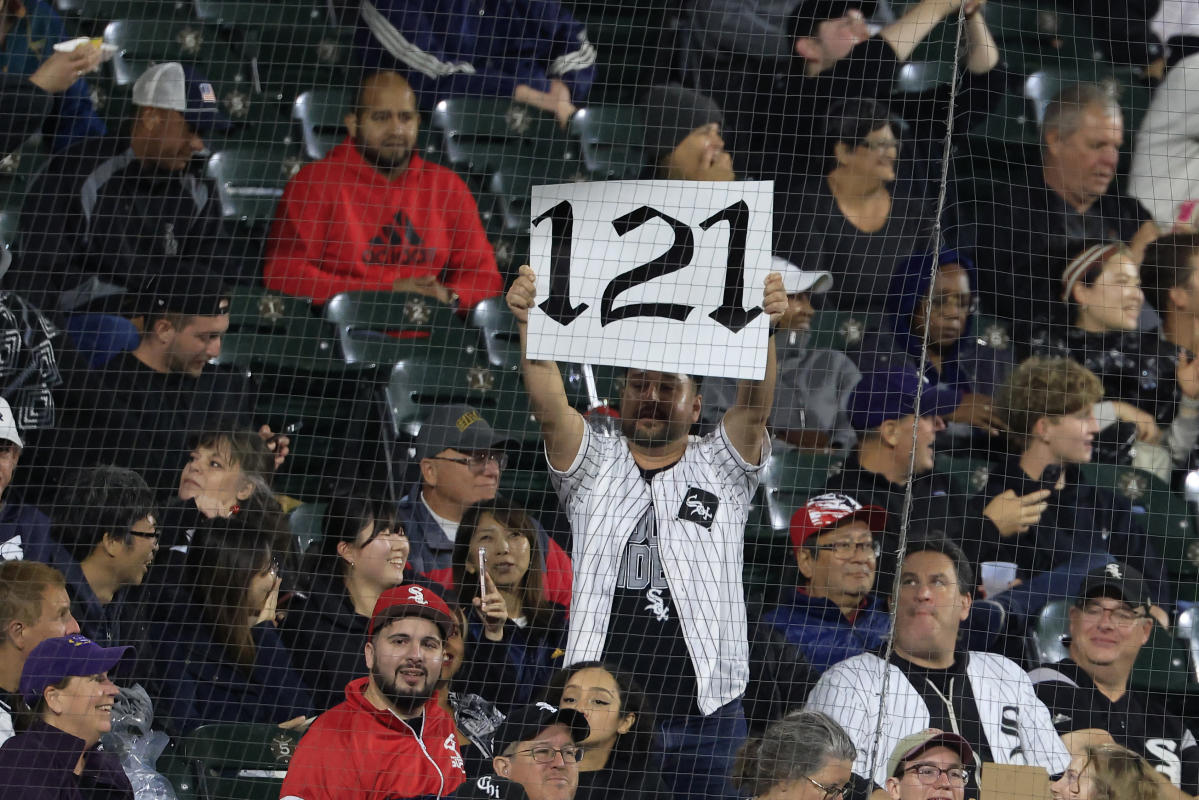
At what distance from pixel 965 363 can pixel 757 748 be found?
63.8 inches

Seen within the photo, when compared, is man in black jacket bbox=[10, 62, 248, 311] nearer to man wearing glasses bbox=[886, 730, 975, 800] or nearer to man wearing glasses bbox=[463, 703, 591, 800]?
man wearing glasses bbox=[463, 703, 591, 800]

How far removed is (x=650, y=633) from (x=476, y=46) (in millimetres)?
2497

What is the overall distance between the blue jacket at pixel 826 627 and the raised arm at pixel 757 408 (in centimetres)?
51

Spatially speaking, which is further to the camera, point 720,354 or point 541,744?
point 720,354

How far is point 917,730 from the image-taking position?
4.56 meters

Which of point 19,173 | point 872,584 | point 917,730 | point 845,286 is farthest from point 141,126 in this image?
point 917,730

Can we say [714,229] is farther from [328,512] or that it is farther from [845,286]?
[328,512]

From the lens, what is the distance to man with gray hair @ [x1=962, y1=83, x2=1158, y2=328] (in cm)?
534

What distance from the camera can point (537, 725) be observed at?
4.56 meters

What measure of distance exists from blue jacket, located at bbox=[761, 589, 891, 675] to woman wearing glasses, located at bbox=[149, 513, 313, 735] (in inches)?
62.3

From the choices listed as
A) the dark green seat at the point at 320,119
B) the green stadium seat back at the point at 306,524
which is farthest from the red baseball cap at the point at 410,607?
the dark green seat at the point at 320,119

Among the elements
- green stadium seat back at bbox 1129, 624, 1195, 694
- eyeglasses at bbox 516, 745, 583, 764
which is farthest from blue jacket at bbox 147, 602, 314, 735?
green stadium seat back at bbox 1129, 624, 1195, 694

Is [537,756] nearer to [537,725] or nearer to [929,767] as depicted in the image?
[537,725]

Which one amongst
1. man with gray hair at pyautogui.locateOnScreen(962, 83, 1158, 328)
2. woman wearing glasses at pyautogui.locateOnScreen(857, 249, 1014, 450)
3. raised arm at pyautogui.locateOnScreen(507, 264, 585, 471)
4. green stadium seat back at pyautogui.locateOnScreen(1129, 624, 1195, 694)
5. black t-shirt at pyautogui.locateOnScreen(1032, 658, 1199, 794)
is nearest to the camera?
black t-shirt at pyautogui.locateOnScreen(1032, 658, 1199, 794)
